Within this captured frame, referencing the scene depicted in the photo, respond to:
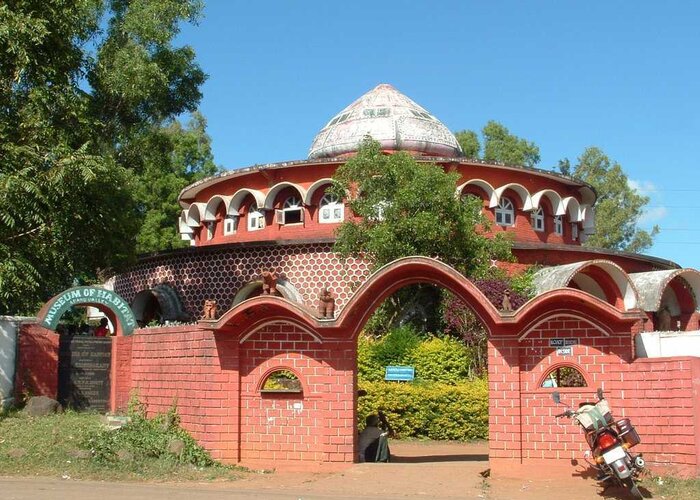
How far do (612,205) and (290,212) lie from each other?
27.3 metres

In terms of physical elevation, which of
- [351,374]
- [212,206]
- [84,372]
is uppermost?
[212,206]

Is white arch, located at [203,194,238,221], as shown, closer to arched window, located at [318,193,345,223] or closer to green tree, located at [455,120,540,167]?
arched window, located at [318,193,345,223]

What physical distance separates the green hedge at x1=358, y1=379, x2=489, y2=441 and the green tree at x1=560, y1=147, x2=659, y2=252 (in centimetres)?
3201

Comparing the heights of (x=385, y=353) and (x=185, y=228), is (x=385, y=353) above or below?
below

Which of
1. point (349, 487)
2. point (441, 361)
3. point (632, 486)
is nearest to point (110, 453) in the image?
point (349, 487)

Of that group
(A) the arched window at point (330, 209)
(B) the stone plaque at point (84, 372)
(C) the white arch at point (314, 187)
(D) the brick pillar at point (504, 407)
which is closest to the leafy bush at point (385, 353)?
(B) the stone plaque at point (84, 372)

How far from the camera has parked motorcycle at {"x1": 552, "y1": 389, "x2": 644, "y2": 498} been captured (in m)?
9.86

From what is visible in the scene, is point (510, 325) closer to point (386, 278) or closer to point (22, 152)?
point (386, 278)

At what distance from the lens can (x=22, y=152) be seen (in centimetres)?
1548

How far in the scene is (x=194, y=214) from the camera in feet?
96.2

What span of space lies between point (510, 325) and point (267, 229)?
1547 cm

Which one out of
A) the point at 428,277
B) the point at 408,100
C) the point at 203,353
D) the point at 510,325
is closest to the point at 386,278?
the point at 428,277

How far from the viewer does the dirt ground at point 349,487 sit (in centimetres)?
1013

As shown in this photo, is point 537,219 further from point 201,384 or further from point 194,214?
point 201,384
